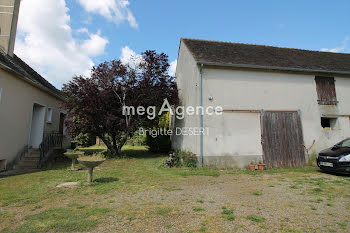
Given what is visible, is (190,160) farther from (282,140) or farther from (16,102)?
(16,102)

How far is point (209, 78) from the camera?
8.35 metres

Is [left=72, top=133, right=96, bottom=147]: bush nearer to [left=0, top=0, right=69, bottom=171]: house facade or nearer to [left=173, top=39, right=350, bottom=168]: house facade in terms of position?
[left=0, top=0, right=69, bottom=171]: house facade

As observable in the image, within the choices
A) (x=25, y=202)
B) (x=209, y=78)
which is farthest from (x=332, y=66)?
(x=25, y=202)

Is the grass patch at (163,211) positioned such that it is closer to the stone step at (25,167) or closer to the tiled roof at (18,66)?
the stone step at (25,167)

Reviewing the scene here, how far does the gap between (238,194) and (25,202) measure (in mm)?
4989

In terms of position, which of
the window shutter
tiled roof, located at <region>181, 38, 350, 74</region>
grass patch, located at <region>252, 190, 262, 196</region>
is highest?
tiled roof, located at <region>181, 38, 350, 74</region>

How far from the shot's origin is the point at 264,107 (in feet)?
28.0

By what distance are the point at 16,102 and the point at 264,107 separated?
11.3m

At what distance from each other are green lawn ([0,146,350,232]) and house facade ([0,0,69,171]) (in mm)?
2508

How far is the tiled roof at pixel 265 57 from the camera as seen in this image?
28.6 feet

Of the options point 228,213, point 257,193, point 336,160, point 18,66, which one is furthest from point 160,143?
point 228,213

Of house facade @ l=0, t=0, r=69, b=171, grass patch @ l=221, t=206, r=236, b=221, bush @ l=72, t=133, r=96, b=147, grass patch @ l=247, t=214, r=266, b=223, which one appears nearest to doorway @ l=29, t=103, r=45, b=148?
house facade @ l=0, t=0, r=69, b=171

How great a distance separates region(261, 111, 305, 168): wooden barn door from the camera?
27.0ft

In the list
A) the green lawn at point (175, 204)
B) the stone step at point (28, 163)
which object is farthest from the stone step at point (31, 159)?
the green lawn at point (175, 204)
